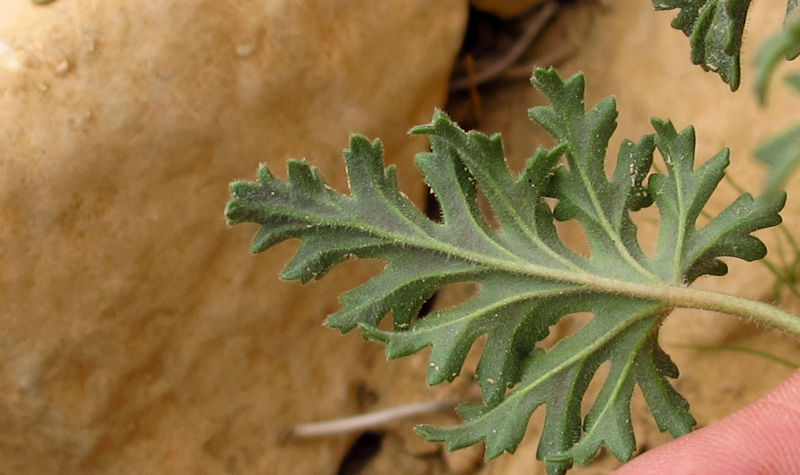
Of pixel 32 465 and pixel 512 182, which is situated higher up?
pixel 512 182

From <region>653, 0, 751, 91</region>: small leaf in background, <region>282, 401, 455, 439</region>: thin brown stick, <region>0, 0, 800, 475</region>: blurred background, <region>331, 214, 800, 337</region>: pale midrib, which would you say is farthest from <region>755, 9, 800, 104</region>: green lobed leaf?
<region>282, 401, 455, 439</region>: thin brown stick

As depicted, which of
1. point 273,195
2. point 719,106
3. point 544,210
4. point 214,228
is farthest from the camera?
point 719,106

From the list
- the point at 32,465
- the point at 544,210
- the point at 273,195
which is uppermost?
the point at 273,195

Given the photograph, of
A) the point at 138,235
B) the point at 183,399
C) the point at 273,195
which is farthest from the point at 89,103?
the point at 183,399

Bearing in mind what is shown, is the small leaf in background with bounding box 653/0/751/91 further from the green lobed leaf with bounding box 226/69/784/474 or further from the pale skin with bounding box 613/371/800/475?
the pale skin with bounding box 613/371/800/475

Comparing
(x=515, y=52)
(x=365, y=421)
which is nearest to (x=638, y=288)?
(x=365, y=421)

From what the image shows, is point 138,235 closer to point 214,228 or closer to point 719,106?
point 214,228

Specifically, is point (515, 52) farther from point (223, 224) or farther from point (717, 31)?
Answer: point (717, 31)

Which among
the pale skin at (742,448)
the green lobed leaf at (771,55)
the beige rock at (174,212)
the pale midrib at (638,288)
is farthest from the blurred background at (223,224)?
the green lobed leaf at (771,55)

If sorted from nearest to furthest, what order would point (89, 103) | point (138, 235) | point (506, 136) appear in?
point (89, 103) < point (138, 235) < point (506, 136)
